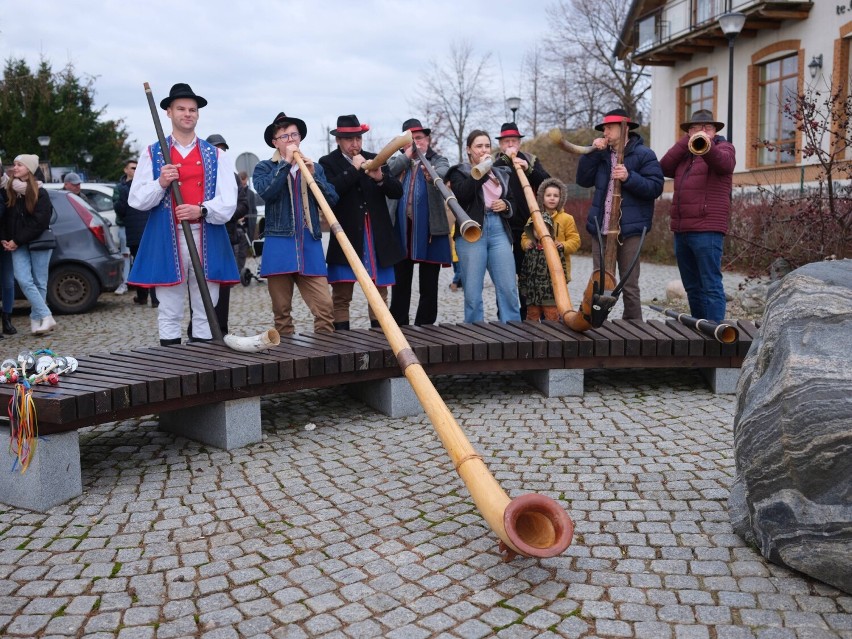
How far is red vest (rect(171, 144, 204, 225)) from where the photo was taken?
532 cm

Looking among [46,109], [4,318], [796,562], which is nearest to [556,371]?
[796,562]

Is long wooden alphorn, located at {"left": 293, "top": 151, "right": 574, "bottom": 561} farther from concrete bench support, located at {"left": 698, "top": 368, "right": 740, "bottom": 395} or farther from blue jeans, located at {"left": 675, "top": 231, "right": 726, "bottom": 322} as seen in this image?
blue jeans, located at {"left": 675, "top": 231, "right": 726, "bottom": 322}

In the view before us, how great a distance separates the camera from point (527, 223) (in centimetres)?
688

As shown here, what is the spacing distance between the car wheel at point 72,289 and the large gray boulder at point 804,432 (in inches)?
353

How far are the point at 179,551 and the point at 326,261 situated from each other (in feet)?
11.0

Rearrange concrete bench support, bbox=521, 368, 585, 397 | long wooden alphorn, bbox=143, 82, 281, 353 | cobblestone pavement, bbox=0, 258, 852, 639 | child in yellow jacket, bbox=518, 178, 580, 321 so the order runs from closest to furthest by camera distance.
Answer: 1. cobblestone pavement, bbox=0, 258, 852, 639
2. long wooden alphorn, bbox=143, 82, 281, 353
3. concrete bench support, bbox=521, 368, 585, 397
4. child in yellow jacket, bbox=518, 178, 580, 321

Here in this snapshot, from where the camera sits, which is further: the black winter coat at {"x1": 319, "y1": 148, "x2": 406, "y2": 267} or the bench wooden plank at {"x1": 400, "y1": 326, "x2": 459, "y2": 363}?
the black winter coat at {"x1": 319, "y1": 148, "x2": 406, "y2": 267}

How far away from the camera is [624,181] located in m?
6.16

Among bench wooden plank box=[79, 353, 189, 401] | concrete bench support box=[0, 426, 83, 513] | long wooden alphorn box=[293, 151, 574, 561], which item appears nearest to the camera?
long wooden alphorn box=[293, 151, 574, 561]

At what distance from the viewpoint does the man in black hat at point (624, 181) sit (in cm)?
616

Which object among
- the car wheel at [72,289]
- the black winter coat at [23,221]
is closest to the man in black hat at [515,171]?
the black winter coat at [23,221]

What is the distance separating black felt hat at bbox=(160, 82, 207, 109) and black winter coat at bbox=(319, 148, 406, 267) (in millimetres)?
1135

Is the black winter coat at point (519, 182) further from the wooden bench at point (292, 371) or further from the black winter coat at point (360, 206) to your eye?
the wooden bench at point (292, 371)

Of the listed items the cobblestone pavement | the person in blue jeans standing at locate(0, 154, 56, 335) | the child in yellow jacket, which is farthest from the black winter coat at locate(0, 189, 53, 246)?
the child in yellow jacket
